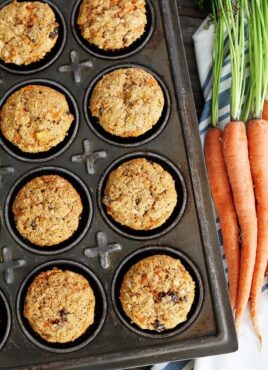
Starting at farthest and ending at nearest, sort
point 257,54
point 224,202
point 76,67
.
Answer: point 224,202 → point 257,54 → point 76,67

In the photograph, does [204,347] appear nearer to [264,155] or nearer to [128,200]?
[128,200]

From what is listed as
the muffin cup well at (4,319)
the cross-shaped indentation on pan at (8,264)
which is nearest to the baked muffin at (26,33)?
the cross-shaped indentation on pan at (8,264)

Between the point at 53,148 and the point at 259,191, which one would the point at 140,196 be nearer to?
the point at 53,148

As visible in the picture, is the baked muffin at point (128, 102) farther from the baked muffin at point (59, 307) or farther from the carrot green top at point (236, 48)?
the baked muffin at point (59, 307)

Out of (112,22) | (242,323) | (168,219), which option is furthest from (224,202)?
(112,22)

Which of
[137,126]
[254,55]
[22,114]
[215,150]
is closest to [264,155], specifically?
[215,150]

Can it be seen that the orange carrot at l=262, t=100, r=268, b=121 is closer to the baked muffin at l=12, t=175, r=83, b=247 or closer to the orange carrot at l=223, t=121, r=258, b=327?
the orange carrot at l=223, t=121, r=258, b=327

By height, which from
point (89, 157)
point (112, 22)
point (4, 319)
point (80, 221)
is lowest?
point (4, 319)

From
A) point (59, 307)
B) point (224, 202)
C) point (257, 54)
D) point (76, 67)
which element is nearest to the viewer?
point (59, 307)
